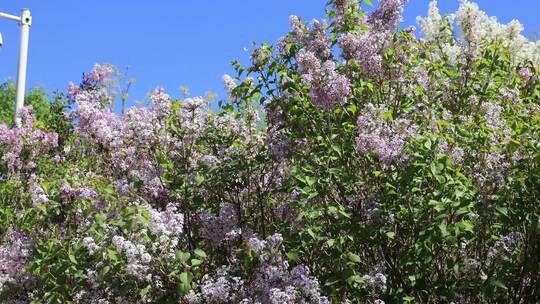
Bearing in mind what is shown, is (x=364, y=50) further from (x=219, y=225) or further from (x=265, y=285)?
(x=265, y=285)

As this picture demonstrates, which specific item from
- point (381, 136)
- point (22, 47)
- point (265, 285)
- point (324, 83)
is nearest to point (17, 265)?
point (265, 285)

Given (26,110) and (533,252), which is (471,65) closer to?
(533,252)

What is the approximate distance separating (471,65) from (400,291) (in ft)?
7.84

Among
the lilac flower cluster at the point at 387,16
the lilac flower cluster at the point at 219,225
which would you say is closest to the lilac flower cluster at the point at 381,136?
the lilac flower cluster at the point at 219,225

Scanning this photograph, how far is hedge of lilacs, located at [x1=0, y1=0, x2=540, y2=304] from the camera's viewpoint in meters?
4.27

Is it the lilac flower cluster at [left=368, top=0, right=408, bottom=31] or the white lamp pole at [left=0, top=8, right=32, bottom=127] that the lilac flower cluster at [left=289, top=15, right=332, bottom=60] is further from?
the white lamp pole at [left=0, top=8, right=32, bottom=127]

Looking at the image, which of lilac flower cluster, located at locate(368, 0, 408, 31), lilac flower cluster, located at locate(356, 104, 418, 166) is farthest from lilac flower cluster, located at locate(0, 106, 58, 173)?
lilac flower cluster, located at locate(356, 104, 418, 166)

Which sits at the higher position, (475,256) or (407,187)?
(407,187)

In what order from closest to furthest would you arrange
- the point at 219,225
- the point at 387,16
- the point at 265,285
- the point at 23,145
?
the point at 265,285 < the point at 219,225 < the point at 387,16 < the point at 23,145

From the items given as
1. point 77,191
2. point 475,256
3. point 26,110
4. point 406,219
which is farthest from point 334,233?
point 26,110

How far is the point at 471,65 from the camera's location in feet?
20.0

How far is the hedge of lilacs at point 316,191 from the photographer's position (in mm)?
4273

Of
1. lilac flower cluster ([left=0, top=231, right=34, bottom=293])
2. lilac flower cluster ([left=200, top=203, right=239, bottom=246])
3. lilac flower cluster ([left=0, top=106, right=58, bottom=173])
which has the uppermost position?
lilac flower cluster ([left=0, top=106, right=58, bottom=173])

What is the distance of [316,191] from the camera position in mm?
4590
